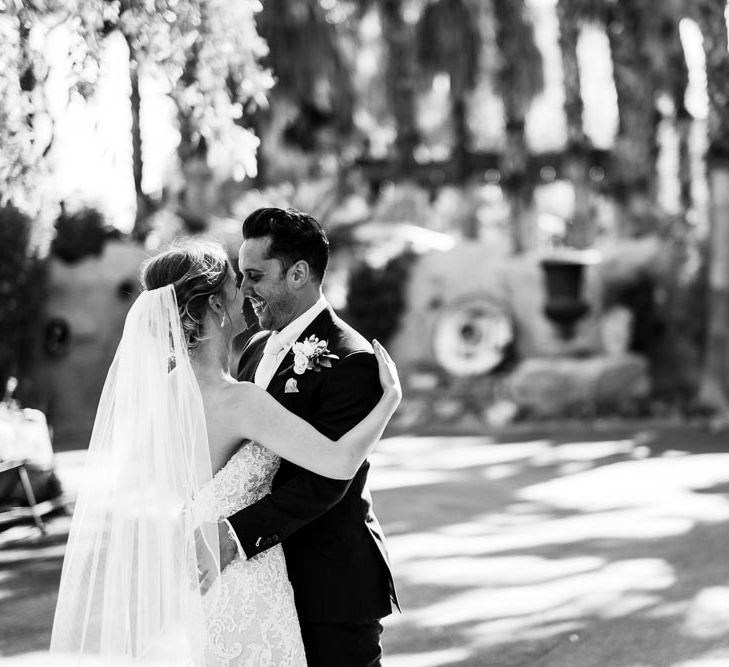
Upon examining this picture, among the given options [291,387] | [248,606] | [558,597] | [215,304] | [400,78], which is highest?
[400,78]

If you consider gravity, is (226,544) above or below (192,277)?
below

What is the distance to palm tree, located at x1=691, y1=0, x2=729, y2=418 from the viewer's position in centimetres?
1614

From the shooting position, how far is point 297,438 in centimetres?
297

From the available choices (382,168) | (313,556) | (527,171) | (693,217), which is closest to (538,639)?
(313,556)

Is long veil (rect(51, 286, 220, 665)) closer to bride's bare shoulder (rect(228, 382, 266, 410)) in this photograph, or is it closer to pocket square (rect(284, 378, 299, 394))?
bride's bare shoulder (rect(228, 382, 266, 410))

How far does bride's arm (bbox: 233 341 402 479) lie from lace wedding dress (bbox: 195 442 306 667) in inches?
5.3

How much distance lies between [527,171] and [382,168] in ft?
15.4

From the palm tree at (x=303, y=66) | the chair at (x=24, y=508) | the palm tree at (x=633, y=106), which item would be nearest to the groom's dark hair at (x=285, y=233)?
the chair at (x=24, y=508)

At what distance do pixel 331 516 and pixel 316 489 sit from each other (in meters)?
0.22

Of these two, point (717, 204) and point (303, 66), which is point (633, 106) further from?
point (303, 66)

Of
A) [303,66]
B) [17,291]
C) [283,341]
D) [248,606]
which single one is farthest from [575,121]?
[248,606]

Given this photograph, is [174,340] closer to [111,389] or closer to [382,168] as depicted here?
[111,389]

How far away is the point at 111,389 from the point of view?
3336 mm

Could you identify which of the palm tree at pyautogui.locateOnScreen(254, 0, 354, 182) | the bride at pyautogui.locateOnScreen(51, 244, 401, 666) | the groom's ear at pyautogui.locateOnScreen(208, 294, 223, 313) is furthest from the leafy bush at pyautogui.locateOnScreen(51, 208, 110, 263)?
the groom's ear at pyautogui.locateOnScreen(208, 294, 223, 313)
